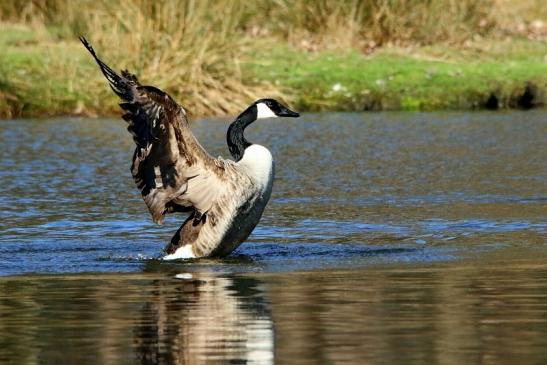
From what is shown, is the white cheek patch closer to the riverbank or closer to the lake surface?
the lake surface

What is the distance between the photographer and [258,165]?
11188mm

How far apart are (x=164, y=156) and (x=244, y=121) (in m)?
0.97

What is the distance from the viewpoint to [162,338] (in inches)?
296

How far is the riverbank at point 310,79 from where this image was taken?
23.7 meters

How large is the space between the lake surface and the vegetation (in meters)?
3.08

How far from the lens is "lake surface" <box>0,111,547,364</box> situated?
24.0 ft

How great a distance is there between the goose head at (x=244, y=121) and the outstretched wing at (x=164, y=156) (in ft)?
1.43

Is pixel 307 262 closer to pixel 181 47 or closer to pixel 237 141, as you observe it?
pixel 237 141

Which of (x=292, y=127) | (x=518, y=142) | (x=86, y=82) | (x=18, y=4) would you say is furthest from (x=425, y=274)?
(x=18, y=4)

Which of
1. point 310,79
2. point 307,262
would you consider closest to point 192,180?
point 307,262

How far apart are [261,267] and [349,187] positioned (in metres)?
5.14

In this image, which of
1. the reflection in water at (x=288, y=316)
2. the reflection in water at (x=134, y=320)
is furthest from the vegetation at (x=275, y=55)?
the reflection in water at (x=134, y=320)

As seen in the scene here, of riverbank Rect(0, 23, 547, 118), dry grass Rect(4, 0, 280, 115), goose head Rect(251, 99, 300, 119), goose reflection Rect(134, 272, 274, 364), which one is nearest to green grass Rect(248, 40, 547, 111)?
riverbank Rect(0, 23, 547, 118)

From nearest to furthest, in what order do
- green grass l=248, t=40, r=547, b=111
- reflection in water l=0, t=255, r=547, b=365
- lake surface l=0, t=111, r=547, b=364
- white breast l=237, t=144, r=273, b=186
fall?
reflection in water l=0, t=255, r=547, b=365 → lake surface l=0, t=111, r=547, b=364 → white breast l=237, t=144, r=273, b=186 → green grass l=248, t=40, r=547, b=111
